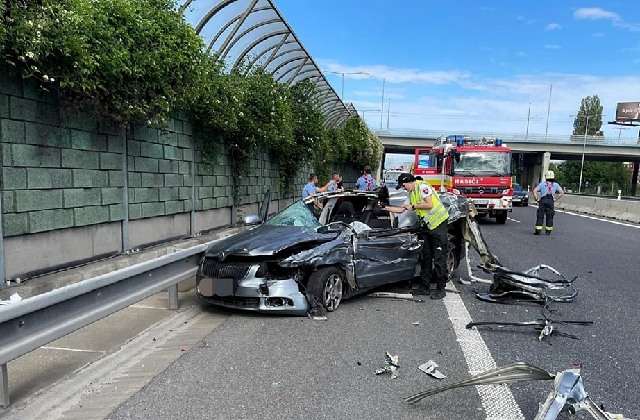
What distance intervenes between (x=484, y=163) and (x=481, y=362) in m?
14.3

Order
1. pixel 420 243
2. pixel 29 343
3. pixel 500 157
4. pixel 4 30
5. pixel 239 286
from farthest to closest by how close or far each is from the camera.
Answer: pixel 500 157, pixel 420 243, pixel 239 286, pixel 4 30, pixel 29 343

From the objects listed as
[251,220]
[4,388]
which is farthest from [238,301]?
[4,388]

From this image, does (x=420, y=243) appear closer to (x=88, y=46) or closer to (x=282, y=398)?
(x=282, y=398)

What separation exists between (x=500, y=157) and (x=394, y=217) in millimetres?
11941

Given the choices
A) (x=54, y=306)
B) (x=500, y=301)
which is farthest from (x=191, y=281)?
(x=500, y=301)

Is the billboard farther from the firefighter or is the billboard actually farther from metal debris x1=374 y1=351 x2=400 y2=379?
metal debris x1=374 y1=351 x2=400 y2=379

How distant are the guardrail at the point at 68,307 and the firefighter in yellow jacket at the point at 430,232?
3.32 metres

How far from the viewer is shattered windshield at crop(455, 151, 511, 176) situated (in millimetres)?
17281

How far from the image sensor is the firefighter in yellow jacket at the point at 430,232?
21.5ft

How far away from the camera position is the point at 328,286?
5.55 m

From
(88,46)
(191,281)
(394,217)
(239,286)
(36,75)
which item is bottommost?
(191,281)

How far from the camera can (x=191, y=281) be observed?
22.7ft

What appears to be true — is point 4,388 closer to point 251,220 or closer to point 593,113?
point 251,220

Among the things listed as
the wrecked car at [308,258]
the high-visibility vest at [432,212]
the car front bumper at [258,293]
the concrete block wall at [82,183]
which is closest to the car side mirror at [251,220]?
the wrecked car at [308,258]
